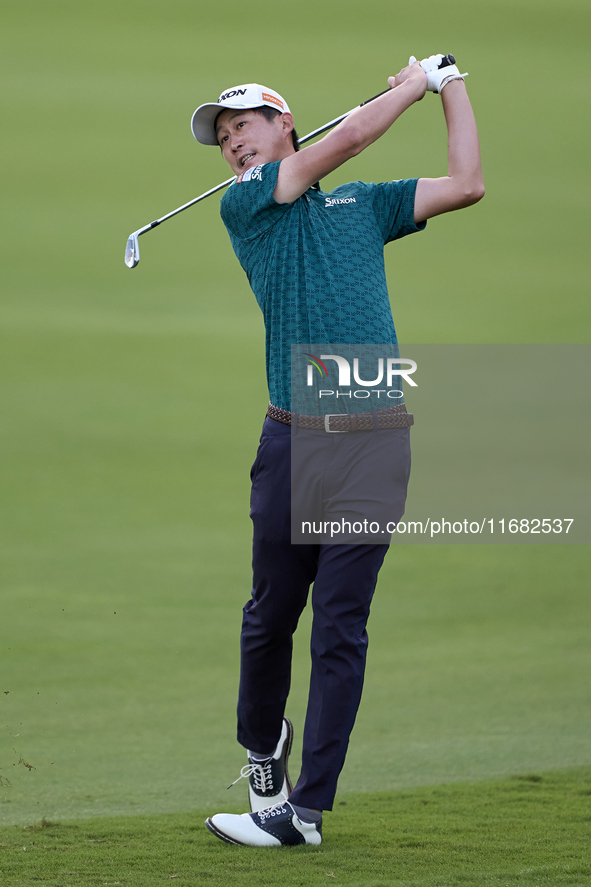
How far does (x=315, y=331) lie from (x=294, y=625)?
0.47 meters

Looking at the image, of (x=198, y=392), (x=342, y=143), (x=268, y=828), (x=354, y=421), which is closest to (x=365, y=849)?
(x=268, y=828)

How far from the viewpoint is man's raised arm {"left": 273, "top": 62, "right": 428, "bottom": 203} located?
151cm

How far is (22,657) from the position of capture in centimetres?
236

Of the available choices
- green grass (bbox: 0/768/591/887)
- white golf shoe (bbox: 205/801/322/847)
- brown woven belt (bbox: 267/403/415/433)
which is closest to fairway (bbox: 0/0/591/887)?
green grass (bbox: 0/768/591/887)

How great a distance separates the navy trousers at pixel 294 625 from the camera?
1541 millimetres

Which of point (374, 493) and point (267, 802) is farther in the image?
point (267, 802)

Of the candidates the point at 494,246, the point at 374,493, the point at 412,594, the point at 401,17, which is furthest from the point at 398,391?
A: the point at 401,17

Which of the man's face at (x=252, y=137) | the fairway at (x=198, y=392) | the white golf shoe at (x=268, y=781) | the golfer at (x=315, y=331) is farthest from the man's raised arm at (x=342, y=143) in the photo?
the fairway at (x=198, y=392)

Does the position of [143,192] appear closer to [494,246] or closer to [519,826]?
[494,246]

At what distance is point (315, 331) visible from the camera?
5.12 feet

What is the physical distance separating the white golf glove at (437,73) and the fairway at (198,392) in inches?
48.1

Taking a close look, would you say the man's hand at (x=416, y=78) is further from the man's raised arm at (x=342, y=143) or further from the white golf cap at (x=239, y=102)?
the white golf cap at (x=239, y=102)

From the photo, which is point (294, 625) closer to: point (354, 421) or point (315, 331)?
point (354, 421)

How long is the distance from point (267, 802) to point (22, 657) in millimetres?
875
